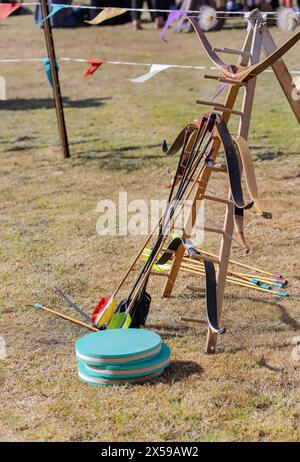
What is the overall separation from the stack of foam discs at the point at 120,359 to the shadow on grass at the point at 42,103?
831 centimetres

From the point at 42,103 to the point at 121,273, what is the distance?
7.19m

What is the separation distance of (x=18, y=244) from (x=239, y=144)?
2.79 meters

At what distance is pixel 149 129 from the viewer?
34.5 ft

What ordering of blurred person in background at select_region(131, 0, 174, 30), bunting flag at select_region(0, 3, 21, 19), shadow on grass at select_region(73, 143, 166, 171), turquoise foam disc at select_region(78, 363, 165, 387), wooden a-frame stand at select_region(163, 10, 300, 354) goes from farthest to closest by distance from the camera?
1. blurred person in background at select_region(131, 0, 174, 30)
2. shadow on grass at select_region(73, 143, 166, 171)
3. bunting flag at select_region(0, 3, 21, 19)
4. wooden a-frame stand at select_region(163, 10, 300, 354)
5. turquoise foam disc at select_region(78, 363, 165, 387)

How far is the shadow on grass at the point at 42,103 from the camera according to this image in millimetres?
12297

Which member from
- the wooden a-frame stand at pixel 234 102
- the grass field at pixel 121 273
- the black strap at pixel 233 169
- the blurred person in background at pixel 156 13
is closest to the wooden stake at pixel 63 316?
the grass field at pixel 121 273

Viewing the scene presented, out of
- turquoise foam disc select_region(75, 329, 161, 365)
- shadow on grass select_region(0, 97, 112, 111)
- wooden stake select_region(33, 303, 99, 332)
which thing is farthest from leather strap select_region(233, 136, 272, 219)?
shadow on grass select_region(0, 97, 112, 111)

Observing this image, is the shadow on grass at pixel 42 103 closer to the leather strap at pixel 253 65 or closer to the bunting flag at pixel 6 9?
the bunting flag at pixel 6 9

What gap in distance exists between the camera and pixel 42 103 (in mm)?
12602

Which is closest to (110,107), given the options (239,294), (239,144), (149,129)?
(149,129)

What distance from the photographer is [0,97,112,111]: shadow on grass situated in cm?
1230

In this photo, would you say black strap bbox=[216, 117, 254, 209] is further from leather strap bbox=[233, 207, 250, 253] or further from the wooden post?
the wooden post

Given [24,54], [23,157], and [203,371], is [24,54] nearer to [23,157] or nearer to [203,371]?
[23,157]

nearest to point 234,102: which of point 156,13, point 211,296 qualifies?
point 211,296
